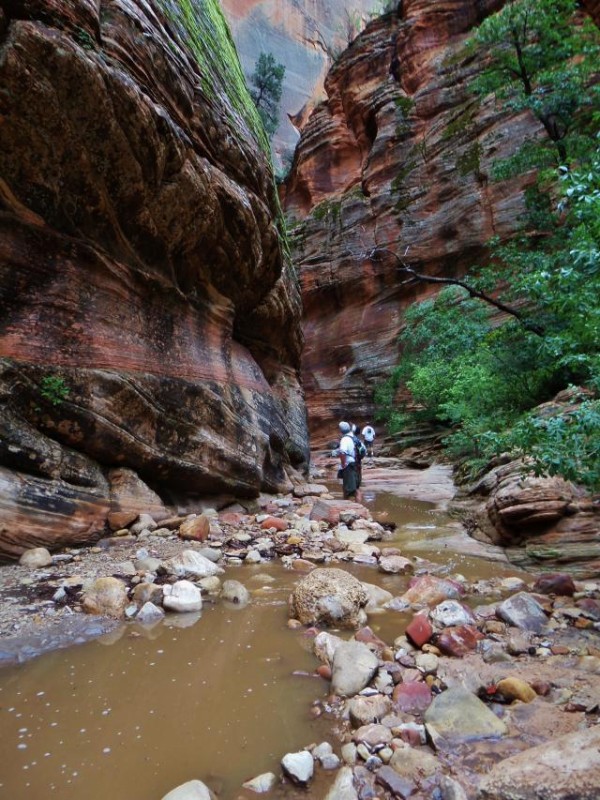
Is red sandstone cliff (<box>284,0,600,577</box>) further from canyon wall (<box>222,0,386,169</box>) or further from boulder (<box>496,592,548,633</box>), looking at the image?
boulder (<box>496,592,548,633</box>)

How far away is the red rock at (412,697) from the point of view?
8.16 feet

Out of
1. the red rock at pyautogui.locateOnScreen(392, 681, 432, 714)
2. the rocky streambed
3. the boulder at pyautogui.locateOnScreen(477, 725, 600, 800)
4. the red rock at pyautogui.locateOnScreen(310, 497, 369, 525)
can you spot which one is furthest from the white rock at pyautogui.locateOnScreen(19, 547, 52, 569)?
the boulder at pyautogui.locateOnScreen(477, 725, 600, 800)

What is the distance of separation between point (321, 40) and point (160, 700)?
211ft

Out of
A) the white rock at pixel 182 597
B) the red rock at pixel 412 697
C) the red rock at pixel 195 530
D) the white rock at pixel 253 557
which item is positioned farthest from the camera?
the red rock at pixel 195 530

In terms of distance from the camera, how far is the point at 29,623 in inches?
136

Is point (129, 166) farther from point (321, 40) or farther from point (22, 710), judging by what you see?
point (321, 40)

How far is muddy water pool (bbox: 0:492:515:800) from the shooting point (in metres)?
1.99

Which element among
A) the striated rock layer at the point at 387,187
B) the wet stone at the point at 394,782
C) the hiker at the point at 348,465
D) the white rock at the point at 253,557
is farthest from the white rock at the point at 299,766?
the striated rock layer at the point at 387,187

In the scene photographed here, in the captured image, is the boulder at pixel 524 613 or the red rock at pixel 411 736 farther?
the boulder at pixel 524 613

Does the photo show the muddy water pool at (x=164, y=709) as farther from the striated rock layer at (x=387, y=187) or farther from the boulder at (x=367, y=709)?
the striated rock layer at (x=387, y=187)

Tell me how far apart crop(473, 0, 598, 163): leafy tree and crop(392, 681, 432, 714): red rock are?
45.0 feet

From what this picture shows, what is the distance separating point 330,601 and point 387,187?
28085 mm

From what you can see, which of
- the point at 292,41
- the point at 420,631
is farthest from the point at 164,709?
the point at 292,41

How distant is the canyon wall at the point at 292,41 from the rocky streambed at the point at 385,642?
43.6 meters
